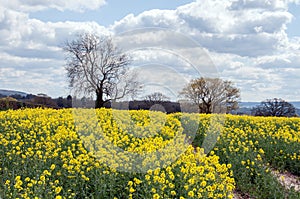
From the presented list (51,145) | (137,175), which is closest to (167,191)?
(137,175)

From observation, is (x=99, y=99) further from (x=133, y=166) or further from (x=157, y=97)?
(x=133, y=166)

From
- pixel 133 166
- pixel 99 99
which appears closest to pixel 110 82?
pixel 99 99

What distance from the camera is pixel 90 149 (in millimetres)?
9641

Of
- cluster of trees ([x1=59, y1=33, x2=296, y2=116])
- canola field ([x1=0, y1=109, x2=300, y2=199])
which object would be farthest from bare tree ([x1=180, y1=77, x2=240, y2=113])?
canola field ([x1=0, y1=109, x2=300, y2=199])

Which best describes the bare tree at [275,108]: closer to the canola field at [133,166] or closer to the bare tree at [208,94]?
the bare tree at [208,94]

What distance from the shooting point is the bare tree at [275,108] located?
52.8 metres

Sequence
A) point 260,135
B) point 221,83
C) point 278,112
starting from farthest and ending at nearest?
point 278,112, point 221,83, point 260,135

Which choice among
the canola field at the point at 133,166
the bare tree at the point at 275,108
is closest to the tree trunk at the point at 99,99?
the canola field at the point at 133,166

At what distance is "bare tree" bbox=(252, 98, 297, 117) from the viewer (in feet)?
173

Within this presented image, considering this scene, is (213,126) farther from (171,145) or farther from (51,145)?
(51,145)

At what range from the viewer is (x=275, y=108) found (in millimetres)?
54594

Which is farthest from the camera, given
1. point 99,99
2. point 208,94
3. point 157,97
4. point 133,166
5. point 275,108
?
point 275,108

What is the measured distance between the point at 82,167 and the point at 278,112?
48819 millimetres

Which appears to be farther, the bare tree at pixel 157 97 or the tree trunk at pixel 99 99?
the tree trunk at pixel 99 99
